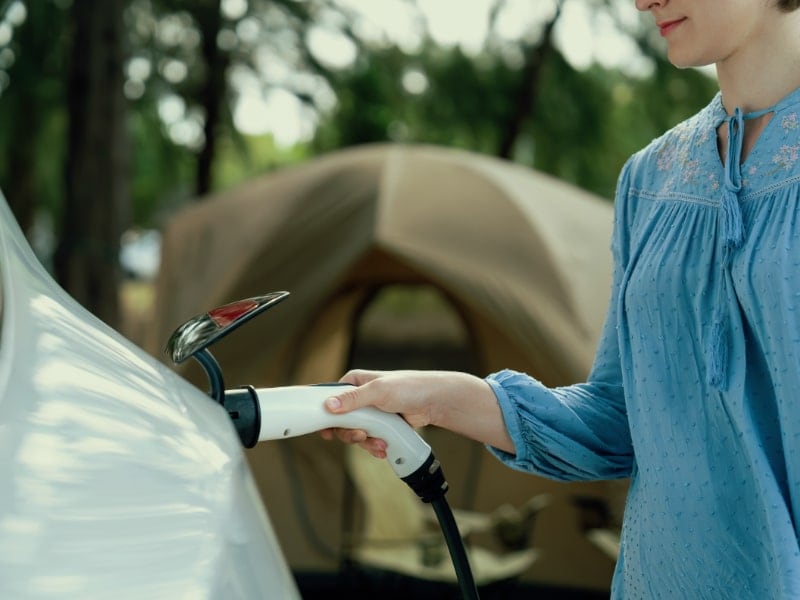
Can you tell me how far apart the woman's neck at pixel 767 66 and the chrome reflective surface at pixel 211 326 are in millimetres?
527

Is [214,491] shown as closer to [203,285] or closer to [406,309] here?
[203,285]

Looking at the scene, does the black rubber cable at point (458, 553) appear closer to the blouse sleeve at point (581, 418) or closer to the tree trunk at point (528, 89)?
the blouse sleeve at point (581, 418)

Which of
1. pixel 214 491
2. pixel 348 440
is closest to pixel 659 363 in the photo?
pixel 348 440

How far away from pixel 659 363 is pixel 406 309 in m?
4.70

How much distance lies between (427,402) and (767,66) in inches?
19.5

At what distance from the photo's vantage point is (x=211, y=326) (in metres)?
0.97

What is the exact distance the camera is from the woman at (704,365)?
108 centimetres

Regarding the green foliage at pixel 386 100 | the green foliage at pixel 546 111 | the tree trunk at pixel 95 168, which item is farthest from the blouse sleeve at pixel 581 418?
the green foliage at pixel 546 111

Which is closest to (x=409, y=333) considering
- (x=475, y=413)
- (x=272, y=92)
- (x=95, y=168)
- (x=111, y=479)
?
(x=95, y=168)

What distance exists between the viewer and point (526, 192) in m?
5.00

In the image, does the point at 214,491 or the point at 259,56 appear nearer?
the point at 214,491

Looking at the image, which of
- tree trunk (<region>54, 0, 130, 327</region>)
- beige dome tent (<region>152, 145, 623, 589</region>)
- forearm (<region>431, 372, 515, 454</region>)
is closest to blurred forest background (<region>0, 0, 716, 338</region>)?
tree trunk (<region>54, 0, 130, 327</region>)

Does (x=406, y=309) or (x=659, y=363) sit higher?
(x=659, y=363)

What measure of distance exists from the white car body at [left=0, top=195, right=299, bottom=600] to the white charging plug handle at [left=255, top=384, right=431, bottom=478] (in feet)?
0.63
